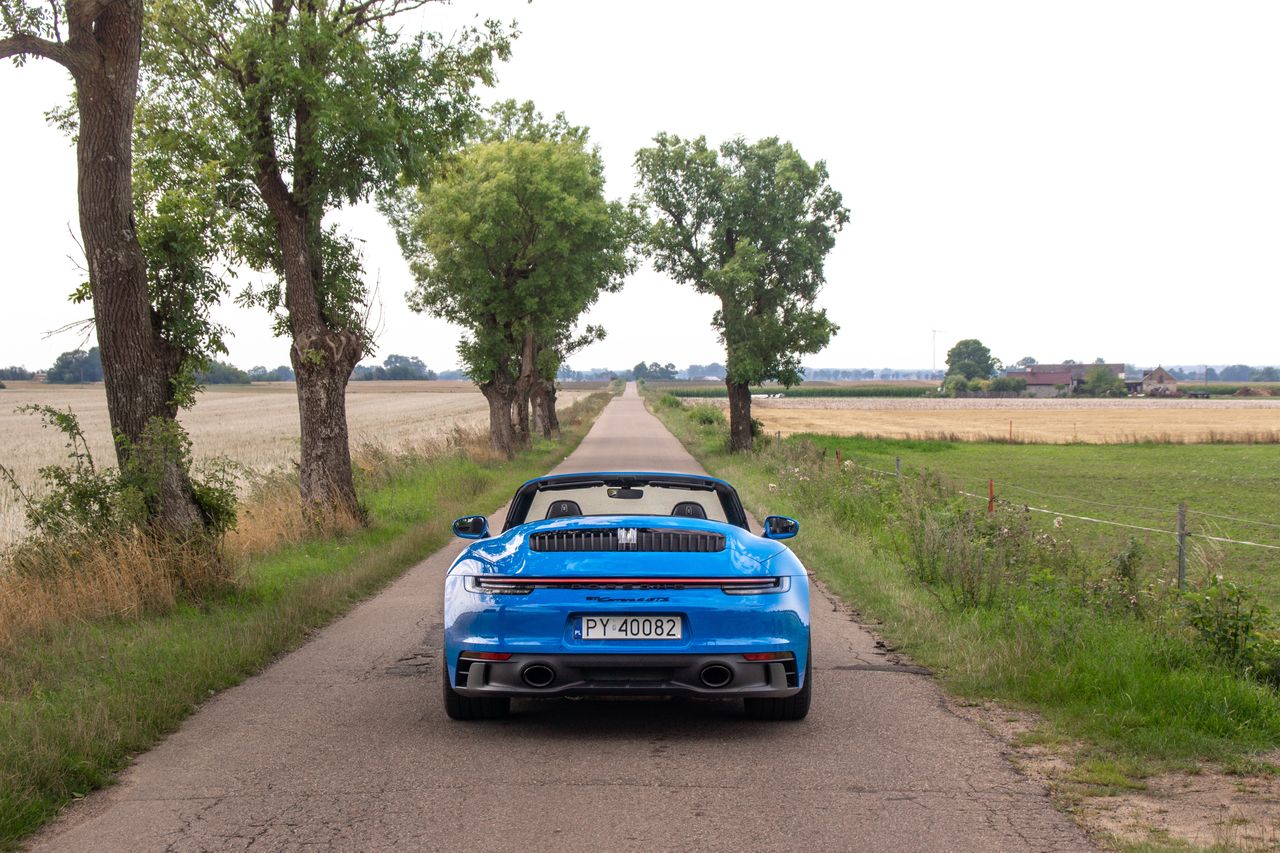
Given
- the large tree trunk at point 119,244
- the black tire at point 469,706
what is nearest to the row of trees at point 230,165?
the large tree trunk at point 119,244

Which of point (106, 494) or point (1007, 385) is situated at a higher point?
point (106, 494)

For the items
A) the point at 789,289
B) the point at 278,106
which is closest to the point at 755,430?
the point at 789,289

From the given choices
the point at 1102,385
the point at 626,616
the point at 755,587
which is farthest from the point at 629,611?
the point at 1102,385

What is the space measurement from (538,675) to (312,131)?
9.72 metres

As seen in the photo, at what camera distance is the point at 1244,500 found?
25531mm

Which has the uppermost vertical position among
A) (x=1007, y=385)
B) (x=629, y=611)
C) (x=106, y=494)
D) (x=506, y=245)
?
(x=506, y=245)

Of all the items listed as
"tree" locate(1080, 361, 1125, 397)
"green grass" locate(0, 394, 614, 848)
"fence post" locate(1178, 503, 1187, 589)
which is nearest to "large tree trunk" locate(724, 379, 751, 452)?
"green grass" locate(0, 394, 614, 848)

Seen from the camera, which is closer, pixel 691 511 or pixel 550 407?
pixel 691 511

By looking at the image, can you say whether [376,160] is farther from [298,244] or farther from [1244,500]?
[1244,500]

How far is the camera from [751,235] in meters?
34.8

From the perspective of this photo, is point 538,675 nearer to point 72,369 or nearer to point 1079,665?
point 1079,665

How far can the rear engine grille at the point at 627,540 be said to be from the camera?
5.50m

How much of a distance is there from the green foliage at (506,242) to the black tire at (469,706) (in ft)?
78.2

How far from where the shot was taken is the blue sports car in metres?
5.20
